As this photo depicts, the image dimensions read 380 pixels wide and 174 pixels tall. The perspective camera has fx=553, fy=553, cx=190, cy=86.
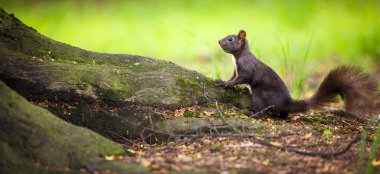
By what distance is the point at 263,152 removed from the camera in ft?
11.4

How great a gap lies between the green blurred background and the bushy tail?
366cm

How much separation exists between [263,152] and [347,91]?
60.5 inches

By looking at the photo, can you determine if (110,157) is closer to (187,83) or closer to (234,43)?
(187,83)

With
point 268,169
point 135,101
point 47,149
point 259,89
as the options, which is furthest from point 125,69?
point 268,169

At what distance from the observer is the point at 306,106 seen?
192 inches

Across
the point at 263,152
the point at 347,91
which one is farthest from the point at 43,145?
the point at 347,91

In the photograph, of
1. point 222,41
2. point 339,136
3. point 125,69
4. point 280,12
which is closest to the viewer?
point 339,136

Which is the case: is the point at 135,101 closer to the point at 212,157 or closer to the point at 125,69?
the point at 125,69

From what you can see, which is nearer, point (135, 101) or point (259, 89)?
point (135, 101)

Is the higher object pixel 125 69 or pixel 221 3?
pixel 221 3

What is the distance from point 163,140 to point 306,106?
147 cm

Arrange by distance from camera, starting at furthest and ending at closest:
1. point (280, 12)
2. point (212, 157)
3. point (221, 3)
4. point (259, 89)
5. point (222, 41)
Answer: point (221, 3)
point (280, 12)
point (222, 41)
point (259, 89)
point (212, 157)

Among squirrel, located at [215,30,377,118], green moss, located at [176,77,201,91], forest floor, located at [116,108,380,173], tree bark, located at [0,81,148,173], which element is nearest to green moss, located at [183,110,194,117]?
forest floor, located at [116,108,380,173]

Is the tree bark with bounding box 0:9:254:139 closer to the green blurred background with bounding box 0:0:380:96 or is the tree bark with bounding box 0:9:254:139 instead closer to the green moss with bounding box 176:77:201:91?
the green moss with bounding box 176:77:201:91
